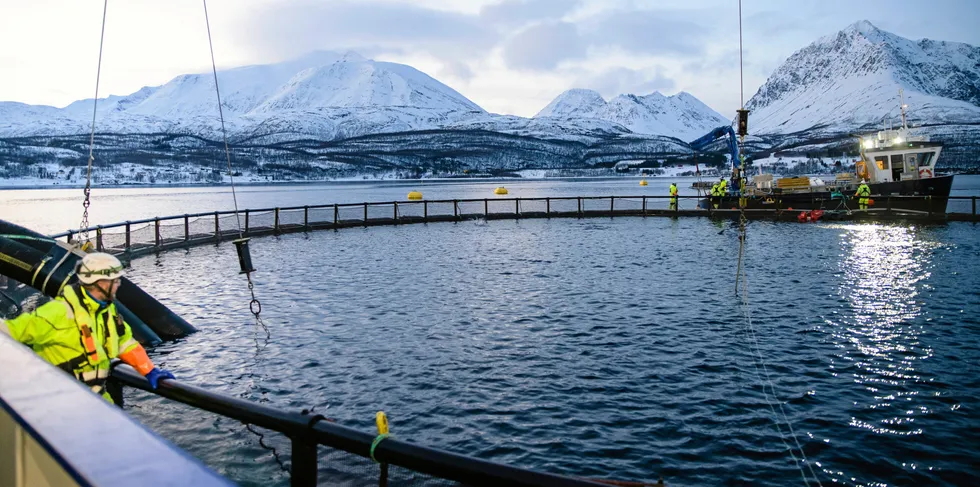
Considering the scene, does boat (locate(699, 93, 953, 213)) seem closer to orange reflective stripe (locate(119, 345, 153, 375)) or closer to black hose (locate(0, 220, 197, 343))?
black hose (locate(0, 220, 197, 343))

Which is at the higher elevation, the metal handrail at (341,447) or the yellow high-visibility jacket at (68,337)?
the yellow high-visibility jacket at (68,337)

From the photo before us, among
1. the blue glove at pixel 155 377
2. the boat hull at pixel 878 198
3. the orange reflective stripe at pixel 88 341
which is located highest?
the boat hull at pixel 878 198

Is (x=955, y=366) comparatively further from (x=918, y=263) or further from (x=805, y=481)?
(x=918, y=263)

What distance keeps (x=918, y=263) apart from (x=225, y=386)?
2270 centimetres

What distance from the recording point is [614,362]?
11812 mm

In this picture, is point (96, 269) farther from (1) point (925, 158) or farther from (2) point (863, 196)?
(1) point (925, 158)

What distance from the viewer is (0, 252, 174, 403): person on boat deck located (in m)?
5.04

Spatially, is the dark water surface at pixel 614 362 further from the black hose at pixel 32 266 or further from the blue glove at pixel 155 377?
the blue glove at pixel 155 377

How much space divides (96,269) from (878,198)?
4867 cm

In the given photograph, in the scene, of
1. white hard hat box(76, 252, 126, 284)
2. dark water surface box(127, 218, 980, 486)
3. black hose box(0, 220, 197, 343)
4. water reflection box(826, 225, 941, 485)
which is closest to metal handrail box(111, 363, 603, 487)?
white hard hat box(76, 252, 126, 284)

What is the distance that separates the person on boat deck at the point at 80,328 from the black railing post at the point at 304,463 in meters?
1.70

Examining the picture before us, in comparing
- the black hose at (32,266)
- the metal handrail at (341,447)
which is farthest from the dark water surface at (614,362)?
the metal handrail at (341,447)

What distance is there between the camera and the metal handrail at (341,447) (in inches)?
115

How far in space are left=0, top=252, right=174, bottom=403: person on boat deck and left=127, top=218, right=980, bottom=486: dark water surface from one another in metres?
2.72
